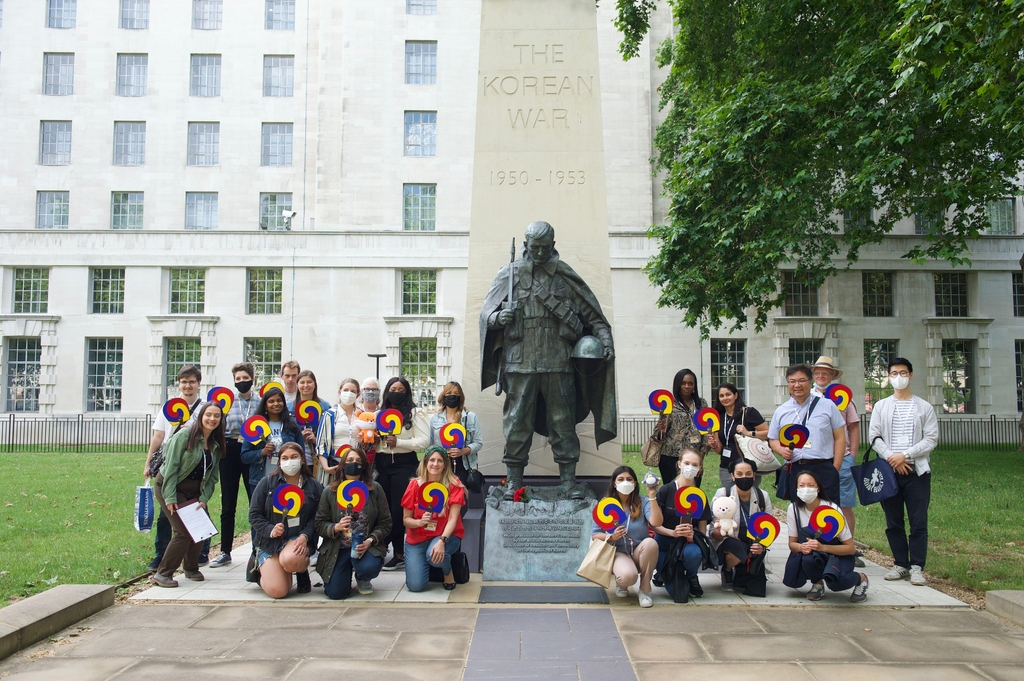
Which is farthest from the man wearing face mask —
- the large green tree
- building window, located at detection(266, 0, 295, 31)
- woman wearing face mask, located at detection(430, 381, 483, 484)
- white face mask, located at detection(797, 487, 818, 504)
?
building window, located at detection(266, 0, 295, 31)

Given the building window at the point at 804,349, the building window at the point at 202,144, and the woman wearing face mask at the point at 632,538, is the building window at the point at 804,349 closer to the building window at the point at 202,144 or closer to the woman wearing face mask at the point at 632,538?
the building window at the point at 202,144

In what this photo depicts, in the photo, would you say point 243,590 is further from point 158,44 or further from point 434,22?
point 158,44

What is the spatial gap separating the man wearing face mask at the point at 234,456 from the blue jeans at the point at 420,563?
6.88 feet

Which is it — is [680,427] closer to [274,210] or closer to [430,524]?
[430,524]

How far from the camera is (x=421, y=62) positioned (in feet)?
99.3

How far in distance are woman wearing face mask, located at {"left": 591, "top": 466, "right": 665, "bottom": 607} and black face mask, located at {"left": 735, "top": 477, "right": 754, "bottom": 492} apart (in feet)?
2.47

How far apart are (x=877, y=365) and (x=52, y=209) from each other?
32.1 metres

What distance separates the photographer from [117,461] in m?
21.0

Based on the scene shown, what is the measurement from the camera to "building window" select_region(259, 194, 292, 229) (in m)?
30.2

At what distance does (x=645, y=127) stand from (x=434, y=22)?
30.0 ft

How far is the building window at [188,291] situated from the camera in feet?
97.7

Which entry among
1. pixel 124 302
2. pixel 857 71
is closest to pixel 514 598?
pixel 857 71

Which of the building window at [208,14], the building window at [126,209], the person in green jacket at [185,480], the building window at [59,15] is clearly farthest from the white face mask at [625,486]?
the building window at [59,15]

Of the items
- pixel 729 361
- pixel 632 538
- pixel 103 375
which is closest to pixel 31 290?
pixel 103 375
